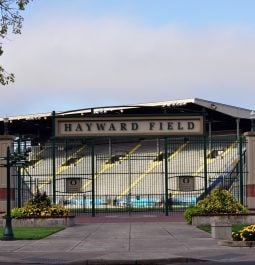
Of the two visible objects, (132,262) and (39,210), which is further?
(39,210)

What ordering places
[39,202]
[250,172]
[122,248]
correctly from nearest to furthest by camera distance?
[122,248], [39,202], [250,172]

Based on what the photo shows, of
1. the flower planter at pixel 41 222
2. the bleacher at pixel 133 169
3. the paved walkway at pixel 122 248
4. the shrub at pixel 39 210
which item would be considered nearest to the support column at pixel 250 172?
the paved walkway at pixel 122 248

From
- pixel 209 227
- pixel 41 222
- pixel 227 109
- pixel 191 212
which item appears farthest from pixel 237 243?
pixel 227 109

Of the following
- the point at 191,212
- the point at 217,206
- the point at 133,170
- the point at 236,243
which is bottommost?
the point at 236,243

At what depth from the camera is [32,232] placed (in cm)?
2616

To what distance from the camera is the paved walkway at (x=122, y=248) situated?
55.7ft

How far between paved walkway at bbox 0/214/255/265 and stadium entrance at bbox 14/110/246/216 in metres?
7.51

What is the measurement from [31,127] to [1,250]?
152 feet

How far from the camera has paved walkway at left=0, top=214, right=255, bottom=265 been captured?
17.0 metres

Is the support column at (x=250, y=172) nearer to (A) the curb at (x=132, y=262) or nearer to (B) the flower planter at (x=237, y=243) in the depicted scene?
(B) the flower planter at (x=237, y=243)

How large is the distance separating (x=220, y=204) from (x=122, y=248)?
10.6 metres

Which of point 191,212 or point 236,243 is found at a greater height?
point 191,212

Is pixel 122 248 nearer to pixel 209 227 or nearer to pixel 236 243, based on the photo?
pixel 236 243

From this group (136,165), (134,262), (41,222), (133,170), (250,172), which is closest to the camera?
(134,262)
